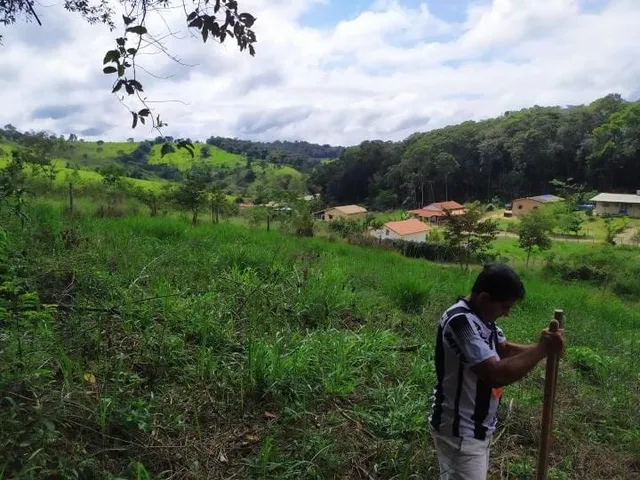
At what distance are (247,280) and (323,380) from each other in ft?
6.72

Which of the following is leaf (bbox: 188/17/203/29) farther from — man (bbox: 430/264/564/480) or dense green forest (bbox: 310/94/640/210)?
dense green forest (bbox: 310/94/640/210)

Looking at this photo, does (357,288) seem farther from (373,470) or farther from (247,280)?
(373,470)

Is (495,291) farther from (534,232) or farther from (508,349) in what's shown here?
(534,232)

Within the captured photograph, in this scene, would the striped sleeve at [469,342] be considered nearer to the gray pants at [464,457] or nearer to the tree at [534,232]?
the gray pants at [464,457]

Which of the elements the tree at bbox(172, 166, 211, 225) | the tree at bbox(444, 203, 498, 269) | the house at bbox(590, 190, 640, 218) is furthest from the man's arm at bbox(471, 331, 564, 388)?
the house at bbox(590, 190, 640, 218)

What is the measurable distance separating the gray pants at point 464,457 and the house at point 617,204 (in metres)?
45.3

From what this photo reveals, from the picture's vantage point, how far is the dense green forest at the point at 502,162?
152 ft


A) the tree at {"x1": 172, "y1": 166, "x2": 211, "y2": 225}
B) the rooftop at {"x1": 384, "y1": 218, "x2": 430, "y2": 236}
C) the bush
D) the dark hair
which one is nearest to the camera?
the dark hair

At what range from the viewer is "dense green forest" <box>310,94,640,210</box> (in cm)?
4622

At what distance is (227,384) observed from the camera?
2.89m

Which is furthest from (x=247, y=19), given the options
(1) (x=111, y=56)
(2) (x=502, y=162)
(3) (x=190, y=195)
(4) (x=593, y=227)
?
(2) (x=502, y=162)

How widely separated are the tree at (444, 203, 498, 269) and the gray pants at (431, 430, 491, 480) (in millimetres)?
16900

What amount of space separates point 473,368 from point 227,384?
1.58 m

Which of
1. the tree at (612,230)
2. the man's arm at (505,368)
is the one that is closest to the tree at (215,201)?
the man's arm at (505,368)
